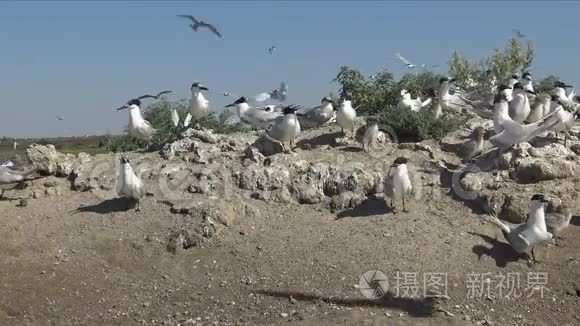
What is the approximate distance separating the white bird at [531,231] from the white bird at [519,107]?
10.6 feet

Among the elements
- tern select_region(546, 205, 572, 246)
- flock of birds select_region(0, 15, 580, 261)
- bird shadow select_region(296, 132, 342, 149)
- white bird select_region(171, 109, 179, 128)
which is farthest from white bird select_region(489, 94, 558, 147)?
white bird select_region(171, 109, 179, 128)

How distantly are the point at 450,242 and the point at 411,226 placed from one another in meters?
0.58

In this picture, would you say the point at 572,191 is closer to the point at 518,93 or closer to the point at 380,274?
the point at 518,93

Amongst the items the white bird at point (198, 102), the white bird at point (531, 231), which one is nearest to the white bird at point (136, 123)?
the white bird at point (198, 102)

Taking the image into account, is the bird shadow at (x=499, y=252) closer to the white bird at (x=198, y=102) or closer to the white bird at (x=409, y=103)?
the white bird at (x=409, y=103)

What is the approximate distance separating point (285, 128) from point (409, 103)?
307 centimetres

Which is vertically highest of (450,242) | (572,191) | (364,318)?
(572,191)

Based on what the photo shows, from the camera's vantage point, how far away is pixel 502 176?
10773 millimetres

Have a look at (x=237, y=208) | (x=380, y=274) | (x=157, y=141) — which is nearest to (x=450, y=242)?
(x=380, y=274)

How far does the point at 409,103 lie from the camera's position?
13.2 m

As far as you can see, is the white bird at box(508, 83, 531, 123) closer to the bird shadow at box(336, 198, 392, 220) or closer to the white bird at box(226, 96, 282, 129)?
the bird shadow at box(336, 198, 392, 220)

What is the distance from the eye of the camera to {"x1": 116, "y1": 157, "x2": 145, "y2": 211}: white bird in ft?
32.7

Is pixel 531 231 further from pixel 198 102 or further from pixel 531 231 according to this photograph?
pixel 198 102

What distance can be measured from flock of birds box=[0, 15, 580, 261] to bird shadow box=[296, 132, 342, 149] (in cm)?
23
